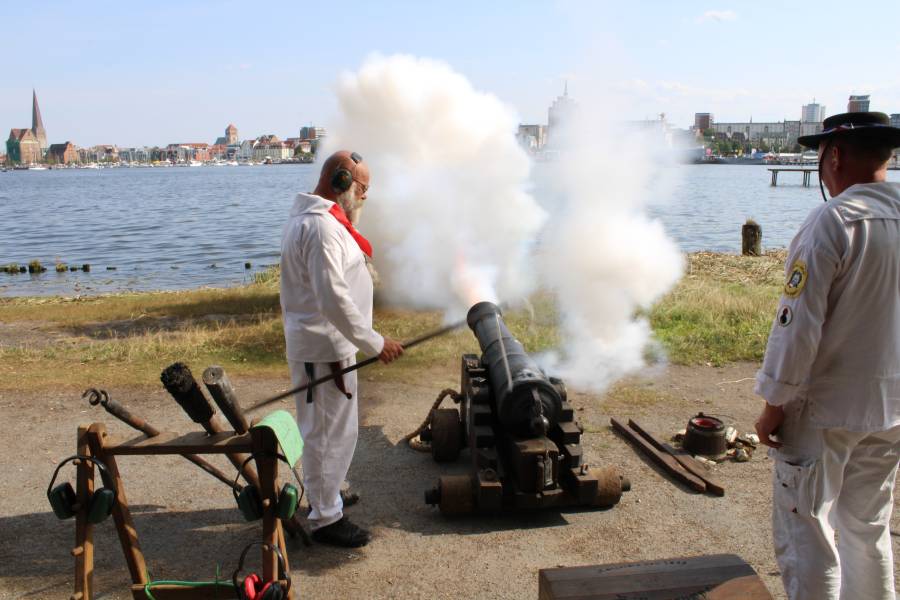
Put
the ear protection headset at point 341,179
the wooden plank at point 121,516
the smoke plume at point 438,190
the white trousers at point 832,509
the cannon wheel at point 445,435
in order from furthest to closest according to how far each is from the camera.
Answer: the smoke plume at point 438,190
the cannon wheel at point 445,435
the ear protection headset at point 341,179
the wooden plank at point 121,516
the white trousers at point 832,509

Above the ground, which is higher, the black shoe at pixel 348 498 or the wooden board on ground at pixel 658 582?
the wooden board on ground at pixel 658 582

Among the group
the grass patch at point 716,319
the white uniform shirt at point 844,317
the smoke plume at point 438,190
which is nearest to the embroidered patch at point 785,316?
the white uniform shirt at point 844,317

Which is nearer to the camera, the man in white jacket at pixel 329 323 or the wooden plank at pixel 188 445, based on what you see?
the wooden plank at pixel 188 445

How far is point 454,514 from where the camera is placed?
478 centimetres

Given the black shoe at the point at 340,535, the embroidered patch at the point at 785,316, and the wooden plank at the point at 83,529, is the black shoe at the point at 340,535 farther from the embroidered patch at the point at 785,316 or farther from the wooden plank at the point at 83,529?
the embroidered patch at the point at 785,316

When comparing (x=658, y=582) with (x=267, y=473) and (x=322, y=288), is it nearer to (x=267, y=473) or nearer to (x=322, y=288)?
(x=267, y=473)

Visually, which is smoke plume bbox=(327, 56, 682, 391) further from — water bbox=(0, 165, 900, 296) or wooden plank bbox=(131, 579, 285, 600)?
wooden plank bbox=(131, 579, 285, 600)

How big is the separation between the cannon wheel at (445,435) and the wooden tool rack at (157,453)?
2.25 meters

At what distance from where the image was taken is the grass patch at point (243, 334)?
848 cm

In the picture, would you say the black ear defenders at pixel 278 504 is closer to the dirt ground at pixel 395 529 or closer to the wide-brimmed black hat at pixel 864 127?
the dirt ground at pixel 395 529

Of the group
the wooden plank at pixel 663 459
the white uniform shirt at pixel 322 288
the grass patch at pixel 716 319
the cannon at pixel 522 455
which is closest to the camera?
the white uniform shirt at pixel 322 288

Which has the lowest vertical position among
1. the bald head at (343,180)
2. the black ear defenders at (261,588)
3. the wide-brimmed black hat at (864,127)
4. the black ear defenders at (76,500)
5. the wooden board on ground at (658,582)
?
the black ear defenders at (261,588)

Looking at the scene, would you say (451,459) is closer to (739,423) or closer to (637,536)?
(637,536)

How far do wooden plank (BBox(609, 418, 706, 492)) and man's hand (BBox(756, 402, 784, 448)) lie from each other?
214cm
